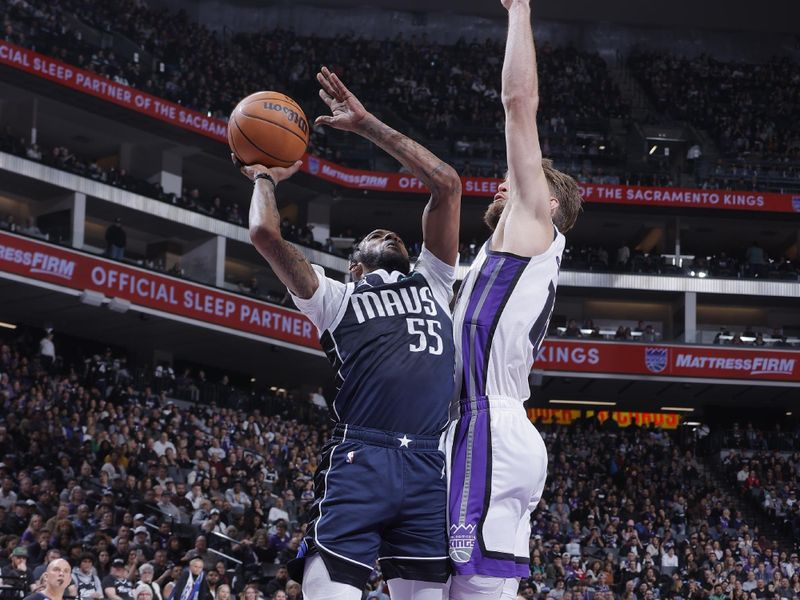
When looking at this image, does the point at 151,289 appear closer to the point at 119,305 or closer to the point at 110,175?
the point at 119,305

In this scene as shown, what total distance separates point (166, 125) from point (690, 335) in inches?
704

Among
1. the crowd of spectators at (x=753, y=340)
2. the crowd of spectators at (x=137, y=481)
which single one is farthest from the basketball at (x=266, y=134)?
the crowd of spectators at (x=753, y=340)

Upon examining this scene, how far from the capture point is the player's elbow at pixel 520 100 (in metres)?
4.24

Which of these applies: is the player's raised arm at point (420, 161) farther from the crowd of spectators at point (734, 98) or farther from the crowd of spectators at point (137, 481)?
the crowd of spectators at point (734, 98)

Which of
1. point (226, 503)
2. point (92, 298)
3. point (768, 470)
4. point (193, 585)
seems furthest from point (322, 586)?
point (768, 470)

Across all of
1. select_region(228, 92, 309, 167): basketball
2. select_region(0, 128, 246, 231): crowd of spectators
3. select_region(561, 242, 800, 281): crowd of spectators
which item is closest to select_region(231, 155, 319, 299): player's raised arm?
select_region(228, 92, 309, 167): basketball

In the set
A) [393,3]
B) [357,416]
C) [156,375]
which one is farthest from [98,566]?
[393,3]

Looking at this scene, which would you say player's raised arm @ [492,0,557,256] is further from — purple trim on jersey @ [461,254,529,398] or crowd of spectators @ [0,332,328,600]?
crowd of spectators @ [0,332,328,600]

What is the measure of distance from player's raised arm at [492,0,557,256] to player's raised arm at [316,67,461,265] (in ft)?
1.14

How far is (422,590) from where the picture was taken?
4.18 meters

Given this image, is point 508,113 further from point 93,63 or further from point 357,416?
point 93,63

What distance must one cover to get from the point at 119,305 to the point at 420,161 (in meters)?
24.4

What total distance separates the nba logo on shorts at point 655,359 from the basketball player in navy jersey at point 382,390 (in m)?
30.9

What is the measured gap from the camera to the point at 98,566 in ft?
47.0
